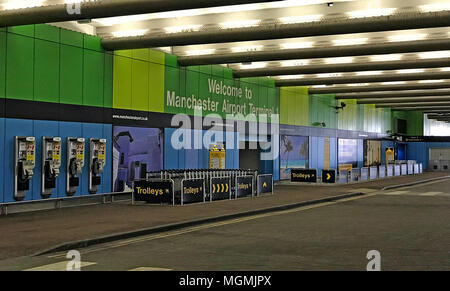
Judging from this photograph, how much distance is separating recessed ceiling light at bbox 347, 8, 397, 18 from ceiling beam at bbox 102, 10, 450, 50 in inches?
8.0

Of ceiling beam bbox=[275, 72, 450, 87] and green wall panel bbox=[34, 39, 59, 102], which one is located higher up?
ceiling beam bbox=[275, 72, 450, 87]

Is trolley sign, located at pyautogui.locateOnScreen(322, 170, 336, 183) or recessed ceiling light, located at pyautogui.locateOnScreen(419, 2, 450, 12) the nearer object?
recessed ceiling light, located at pyautogui.locateOnScreen(419, 2, 450, 12)

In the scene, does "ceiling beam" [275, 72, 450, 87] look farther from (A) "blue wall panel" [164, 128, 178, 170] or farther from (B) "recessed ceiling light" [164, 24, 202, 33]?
(B) "recessed ceiling light" [164, 24, 202, 33]

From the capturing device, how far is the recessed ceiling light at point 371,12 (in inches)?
713

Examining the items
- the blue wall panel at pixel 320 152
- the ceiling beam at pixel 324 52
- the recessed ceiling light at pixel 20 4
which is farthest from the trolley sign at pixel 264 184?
the blue wall panel at pixel 320 152

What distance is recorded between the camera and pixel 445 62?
2661 cm

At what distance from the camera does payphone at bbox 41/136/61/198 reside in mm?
19141

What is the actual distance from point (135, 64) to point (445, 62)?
13.5m

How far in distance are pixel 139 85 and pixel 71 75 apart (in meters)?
3.95

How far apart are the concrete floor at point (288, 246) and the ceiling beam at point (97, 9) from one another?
18.3 feet

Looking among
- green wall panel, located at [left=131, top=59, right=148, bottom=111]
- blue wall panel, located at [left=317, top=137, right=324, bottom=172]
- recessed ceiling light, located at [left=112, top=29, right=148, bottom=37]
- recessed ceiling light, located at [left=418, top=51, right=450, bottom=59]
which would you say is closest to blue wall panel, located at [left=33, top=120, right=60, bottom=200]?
recessed ceiling light, located at [left=112, top=29, right=148, bottom=37]

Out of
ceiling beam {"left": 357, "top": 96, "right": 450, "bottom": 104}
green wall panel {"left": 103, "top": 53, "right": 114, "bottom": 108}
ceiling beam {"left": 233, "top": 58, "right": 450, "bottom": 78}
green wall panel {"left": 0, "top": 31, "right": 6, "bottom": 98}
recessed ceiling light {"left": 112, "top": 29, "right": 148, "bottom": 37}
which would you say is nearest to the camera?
green wall panel {"left": 0, "top": 31, "right": 6, "bottom": 98}

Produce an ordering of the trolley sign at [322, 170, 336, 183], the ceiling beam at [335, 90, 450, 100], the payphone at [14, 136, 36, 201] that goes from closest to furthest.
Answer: the payphone at [14, 136, 36, 201] → the trolley sign at [322, 170, 336, 183] → the ceiling beam at [335, 90, 450, 100]
